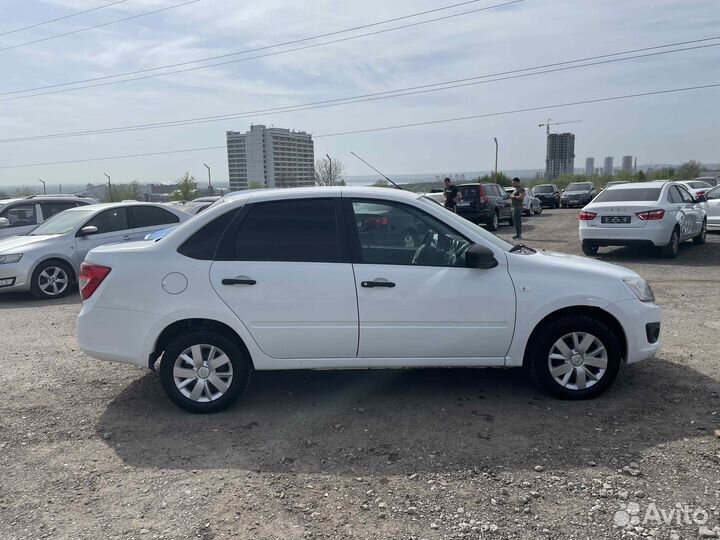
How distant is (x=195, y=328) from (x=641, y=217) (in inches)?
409

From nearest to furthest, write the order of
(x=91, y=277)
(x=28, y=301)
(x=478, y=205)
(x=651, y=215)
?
(x=91, y=277) → (x=28, y=301) → (x=651, y=215) → (x=478, y=205)

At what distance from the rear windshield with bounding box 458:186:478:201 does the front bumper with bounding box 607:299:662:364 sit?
16469 millimetres

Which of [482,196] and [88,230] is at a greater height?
[482,196]

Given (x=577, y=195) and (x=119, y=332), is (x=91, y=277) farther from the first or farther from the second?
(x=577, y=195)

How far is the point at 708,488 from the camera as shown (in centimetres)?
343

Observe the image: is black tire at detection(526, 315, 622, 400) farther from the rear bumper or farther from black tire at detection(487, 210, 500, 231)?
black tire at detection(487, 210, 500, 231)

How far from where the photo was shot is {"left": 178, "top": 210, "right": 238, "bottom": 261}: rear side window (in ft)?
15.1

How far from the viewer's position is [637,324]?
4688 mm

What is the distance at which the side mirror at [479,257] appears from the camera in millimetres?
4477

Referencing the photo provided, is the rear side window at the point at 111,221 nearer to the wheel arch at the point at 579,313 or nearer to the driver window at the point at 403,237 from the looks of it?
the driver window at the point at 403,237

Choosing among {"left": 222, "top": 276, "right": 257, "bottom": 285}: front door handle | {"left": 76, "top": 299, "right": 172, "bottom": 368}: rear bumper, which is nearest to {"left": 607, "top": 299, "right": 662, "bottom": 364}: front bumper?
{"left": 222, "top": 276, "right": 257, "bottom": 285}: front door handle

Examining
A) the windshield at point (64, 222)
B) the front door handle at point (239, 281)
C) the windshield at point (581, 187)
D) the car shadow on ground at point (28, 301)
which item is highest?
the windshield at point (581, 187)

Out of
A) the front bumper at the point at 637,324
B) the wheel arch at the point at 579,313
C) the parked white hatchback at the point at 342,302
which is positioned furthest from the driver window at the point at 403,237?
the front bumper at the point at 637,324

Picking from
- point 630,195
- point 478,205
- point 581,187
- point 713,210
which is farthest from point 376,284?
point 581,187
